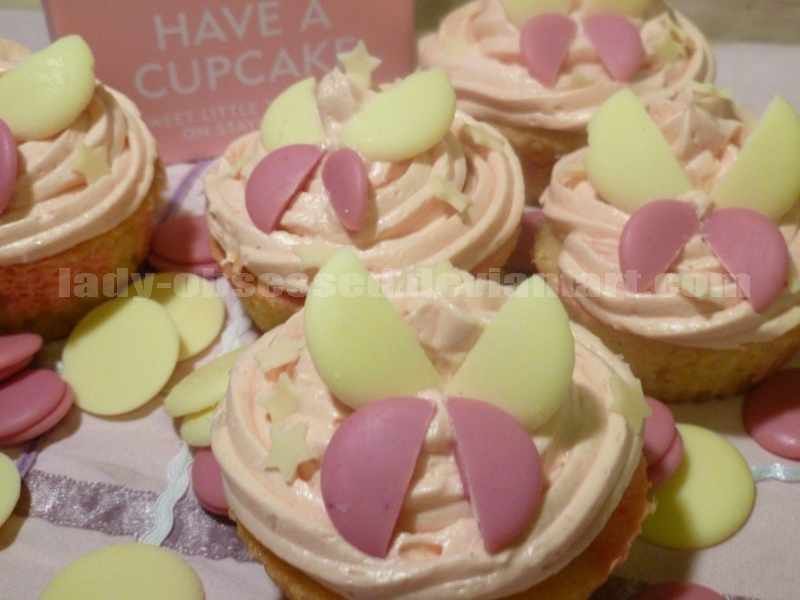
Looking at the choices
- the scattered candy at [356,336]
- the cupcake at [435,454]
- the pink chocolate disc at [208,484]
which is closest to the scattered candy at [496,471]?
the cupcake at [435,454]

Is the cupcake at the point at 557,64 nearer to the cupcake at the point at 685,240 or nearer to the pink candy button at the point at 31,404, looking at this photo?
the cupcake at the point at 685,240

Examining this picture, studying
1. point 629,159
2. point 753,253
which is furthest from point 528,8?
point 753,253

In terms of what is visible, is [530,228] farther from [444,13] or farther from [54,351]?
[54,351]

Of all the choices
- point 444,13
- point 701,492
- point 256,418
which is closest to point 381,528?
point 256,418

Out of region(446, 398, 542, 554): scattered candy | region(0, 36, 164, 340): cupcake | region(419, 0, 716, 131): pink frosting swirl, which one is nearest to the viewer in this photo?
region(446, 398, 542, 554): scattered candy

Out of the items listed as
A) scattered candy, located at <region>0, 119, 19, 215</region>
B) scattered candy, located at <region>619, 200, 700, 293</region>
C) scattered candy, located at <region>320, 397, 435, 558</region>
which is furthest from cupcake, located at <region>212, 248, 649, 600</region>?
scattered candy, located at <region>0, 119, 19, 215</region>

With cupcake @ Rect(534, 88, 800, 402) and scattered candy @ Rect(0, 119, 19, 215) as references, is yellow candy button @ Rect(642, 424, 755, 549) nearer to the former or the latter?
cupcake @ Rect(534, 88, 800, 402)
